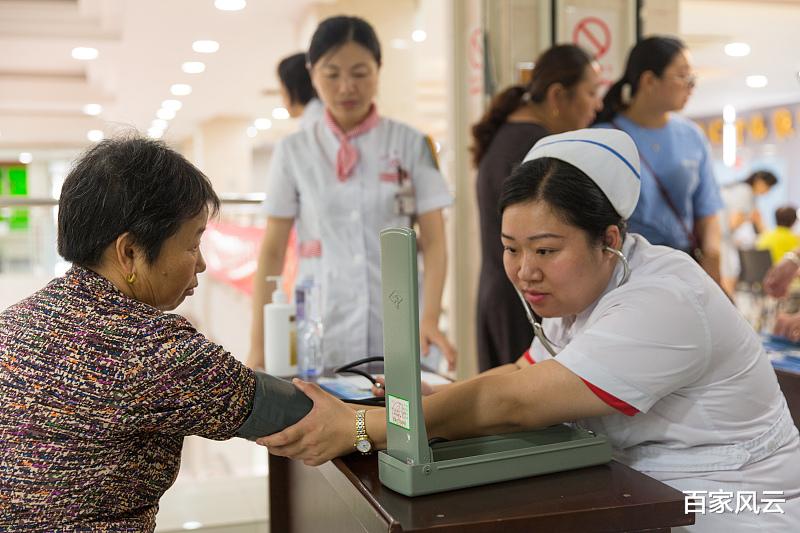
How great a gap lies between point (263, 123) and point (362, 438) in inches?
410

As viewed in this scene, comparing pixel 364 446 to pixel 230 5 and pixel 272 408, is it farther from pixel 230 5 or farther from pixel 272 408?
pixel 230 5

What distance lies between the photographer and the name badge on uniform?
247 centimetres

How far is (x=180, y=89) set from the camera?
28.6 feet

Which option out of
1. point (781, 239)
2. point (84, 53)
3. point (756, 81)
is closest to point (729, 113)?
point (756, 81)

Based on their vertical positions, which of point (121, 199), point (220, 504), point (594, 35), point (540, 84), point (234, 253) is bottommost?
point (220, 504)

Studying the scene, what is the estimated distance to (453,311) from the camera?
12.8 ft

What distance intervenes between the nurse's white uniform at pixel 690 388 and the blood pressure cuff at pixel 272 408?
0.42 meters

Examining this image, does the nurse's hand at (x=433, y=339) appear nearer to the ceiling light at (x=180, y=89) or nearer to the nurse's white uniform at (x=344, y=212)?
the nurse's white uniform at (x=344, y=212)

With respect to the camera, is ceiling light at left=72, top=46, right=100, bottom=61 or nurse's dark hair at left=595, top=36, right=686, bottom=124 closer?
nurse's dark hair at left=595, top=36, right=686, bottom=124

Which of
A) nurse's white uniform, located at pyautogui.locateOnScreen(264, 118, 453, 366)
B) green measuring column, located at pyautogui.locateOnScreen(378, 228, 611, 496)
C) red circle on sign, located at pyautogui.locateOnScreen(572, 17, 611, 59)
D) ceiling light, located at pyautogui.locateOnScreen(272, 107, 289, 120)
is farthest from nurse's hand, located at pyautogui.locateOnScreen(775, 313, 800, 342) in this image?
ceiling light, located at pyautogui.locateOnScreen(272, 107, 289, 120)

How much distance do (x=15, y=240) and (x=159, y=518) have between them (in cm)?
146

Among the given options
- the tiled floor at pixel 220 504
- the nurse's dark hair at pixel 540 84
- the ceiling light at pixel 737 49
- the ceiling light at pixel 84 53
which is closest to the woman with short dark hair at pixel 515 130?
the nurse's dark hair at pixel 540 84

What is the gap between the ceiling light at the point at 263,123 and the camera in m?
11.1

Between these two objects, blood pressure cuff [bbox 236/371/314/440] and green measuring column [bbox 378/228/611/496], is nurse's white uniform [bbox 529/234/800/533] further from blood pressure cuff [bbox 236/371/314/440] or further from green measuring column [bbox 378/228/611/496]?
blood pressure cuff [bbox 236/371/314/440]
